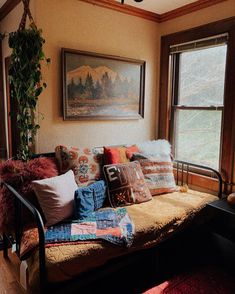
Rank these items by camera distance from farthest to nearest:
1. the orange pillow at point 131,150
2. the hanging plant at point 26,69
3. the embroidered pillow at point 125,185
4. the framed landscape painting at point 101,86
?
1. the orange pillow at point 131,150
2. the framed landscape painting at point 101,86
3. the embroidered pillow at point 125,185
4. the hanging plant at point 26,69

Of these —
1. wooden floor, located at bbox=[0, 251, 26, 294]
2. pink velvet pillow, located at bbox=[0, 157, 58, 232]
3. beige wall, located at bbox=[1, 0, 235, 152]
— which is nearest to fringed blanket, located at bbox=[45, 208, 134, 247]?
pink velvet pillow, located at bbox=[0, 157, 58, 232]

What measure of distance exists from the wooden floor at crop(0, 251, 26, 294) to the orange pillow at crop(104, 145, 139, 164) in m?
1.13

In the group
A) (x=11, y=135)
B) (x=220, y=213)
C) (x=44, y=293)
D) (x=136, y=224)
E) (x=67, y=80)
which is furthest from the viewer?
(x=11, y=135)

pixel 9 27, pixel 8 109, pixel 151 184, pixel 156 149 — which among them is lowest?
pixel 151 184

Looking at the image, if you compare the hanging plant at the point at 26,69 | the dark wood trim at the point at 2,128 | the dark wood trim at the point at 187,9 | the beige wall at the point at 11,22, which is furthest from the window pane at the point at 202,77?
the dark wood trim at the point at 2,128

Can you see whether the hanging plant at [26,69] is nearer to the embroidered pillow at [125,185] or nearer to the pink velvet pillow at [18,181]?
the pink velvet pillow at [18,181]

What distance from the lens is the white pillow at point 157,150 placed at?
8.79 ft

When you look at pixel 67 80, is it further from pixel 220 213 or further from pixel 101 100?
pixel 220 213

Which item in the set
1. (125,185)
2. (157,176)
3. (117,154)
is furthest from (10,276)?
(157,176)

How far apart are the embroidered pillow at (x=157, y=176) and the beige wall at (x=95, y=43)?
528 millimetres

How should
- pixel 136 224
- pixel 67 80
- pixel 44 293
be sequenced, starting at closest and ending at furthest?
pixel 44 293 < pixel 136 224 < pixel 67 80

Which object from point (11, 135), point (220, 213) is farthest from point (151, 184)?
point (11, 135)

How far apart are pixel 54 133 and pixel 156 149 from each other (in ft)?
3.33

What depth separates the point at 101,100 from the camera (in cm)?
275
